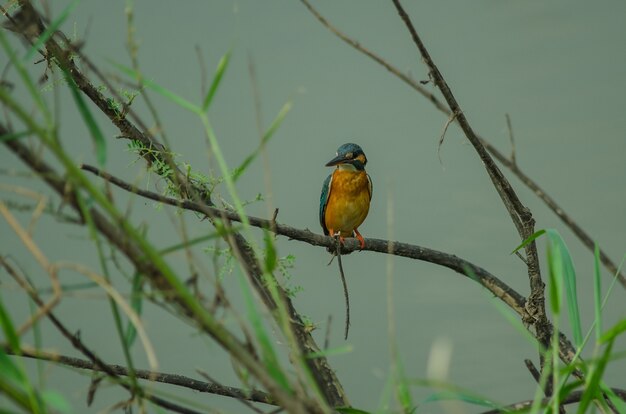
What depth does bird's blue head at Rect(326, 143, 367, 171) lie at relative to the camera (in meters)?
4.34

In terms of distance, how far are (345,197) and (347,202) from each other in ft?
0.09

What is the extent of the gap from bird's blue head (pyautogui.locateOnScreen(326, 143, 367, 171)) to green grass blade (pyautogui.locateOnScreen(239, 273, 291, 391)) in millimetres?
3535

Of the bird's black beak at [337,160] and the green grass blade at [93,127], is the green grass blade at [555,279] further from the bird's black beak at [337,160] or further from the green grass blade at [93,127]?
the bird's black beak at [337,160]

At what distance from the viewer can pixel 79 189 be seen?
695 millimetres

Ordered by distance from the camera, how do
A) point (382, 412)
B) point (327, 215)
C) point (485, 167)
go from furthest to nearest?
1. point (327, 215)
2. point (485, 167)
3. point (382, 412)

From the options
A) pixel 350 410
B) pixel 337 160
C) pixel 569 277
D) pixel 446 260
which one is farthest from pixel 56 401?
pixel 337 160

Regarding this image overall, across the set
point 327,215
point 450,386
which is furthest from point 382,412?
point 327,215

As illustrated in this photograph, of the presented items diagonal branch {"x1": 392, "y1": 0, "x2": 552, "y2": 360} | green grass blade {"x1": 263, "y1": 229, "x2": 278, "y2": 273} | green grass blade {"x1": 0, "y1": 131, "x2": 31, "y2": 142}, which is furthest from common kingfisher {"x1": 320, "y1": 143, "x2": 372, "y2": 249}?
green grass blade {"x1": 0, "y1": 131, "x2": 31, "y2": 142}

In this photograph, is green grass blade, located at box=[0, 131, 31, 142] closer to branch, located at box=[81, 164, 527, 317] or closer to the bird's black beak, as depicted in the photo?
branch, located at box=[81, 164, 527, 317]

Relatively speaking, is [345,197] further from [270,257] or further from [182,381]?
[270,257]

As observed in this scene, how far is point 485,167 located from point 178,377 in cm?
84

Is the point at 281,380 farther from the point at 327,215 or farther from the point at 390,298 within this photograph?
the point at 327,215

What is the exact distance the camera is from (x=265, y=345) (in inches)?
28.7

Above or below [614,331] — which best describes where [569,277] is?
above
